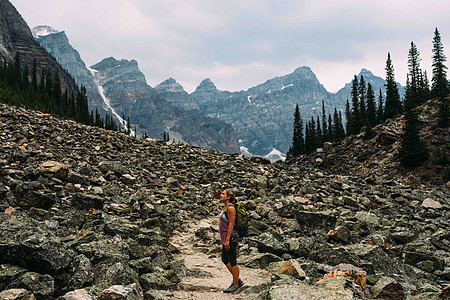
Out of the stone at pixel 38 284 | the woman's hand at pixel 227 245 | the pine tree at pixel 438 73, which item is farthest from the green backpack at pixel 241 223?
the pine tree at pixel 438 73

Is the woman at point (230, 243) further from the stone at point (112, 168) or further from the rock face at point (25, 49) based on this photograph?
the rock face at point (25, 49)

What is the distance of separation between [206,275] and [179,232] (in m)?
4.34

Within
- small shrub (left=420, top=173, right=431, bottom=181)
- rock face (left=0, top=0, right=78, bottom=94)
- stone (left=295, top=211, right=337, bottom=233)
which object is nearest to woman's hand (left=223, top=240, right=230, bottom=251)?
stone (left=295, top=211, right=337, bottom=233)

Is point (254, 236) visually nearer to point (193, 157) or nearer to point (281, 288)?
point (281, 288)

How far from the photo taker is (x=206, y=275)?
7.61 m

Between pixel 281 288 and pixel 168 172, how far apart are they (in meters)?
17.6

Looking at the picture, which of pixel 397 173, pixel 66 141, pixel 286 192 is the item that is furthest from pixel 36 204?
pixel 397 173

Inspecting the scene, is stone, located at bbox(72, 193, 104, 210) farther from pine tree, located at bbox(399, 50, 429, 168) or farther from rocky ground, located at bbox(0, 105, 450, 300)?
pine tree, located at bbox(399, 50, 429, 168)

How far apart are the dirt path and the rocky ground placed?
41 mm

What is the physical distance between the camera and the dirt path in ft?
20.6

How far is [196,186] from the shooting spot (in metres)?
19.8

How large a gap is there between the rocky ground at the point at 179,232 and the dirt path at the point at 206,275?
0.04 meters

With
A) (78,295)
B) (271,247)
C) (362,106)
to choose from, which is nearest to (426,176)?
(271,247)

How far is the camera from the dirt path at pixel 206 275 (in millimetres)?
6273
